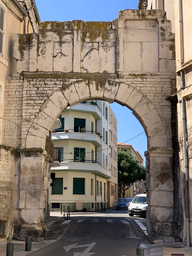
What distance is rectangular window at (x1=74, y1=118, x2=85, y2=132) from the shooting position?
105 feet

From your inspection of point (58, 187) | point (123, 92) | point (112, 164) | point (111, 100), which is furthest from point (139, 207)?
point (112, 164)

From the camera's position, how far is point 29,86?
11.6 m

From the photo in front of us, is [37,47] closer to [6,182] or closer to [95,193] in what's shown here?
[6,182]

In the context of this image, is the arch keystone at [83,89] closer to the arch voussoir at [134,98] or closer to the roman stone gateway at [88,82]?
the roman stone gateway at [88,82]

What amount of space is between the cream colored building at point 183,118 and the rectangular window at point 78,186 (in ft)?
67.9

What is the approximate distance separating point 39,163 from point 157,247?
4.50 metres

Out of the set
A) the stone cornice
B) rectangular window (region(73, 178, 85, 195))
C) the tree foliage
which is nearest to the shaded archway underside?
the stone cornice

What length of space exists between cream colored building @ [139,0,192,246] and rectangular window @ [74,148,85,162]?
20.9m

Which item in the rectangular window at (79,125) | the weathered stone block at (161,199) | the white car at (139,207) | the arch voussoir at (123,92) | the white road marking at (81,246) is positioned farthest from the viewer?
the rectangular window at (79,125)

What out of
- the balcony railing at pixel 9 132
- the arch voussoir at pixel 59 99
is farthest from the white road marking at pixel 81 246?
the arch voussoir at pixel 59 99

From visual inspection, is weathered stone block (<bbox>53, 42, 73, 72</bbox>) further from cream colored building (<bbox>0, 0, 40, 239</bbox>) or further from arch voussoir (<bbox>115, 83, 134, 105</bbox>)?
arch voussoir (<bbox>115, 83, 134, 105</bbox>)

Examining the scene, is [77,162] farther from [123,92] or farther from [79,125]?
[123,92]

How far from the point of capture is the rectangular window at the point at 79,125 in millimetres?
31953

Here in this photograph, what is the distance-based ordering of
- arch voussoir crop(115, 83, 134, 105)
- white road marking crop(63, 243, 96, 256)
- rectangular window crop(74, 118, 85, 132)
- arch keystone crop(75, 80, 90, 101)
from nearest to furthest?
white road marking crop(63, 243, 96, 256), arch voussoir crop(115, 83, 134, 105), arch keystone crop(75, 80, 90, 101), rectangular window crop(74, 118, 85, 132)
